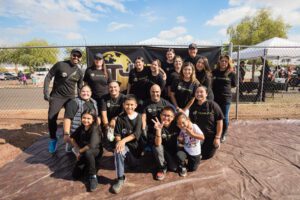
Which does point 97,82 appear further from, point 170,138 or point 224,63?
point 224,63

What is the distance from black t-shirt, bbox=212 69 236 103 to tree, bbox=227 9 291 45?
30.9m

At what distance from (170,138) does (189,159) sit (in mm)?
441

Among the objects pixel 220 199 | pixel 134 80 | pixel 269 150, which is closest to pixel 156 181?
pixel 220 199

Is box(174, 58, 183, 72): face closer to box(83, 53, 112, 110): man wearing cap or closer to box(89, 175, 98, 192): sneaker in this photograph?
box(83, 53, 112, 110): man wearing cap

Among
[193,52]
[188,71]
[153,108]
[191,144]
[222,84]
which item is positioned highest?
[193,52]

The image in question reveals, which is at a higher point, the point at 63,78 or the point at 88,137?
the point at 63,78

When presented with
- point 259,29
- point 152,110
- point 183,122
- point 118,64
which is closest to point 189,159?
point 183,122

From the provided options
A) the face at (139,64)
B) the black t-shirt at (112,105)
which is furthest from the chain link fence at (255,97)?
the black t-shirt at (112,105)

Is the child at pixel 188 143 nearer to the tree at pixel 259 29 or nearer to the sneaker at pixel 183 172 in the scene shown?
the sneaker at pixel 183 172

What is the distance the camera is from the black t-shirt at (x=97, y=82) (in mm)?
4109

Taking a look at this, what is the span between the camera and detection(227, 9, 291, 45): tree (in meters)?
30.4

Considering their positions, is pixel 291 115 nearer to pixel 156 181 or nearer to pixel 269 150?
pixel 269 150

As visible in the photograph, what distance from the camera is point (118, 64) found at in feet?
18.7

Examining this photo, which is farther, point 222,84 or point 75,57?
point 222,84
